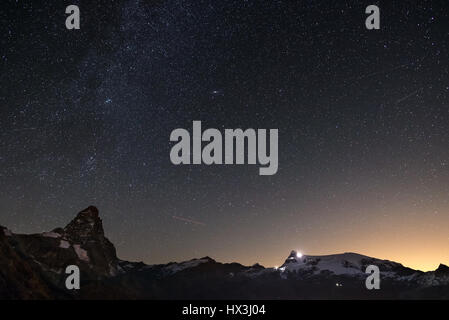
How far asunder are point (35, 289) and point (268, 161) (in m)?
179

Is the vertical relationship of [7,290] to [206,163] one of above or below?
below

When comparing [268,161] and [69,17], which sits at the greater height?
[69,17]

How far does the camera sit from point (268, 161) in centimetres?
5800
